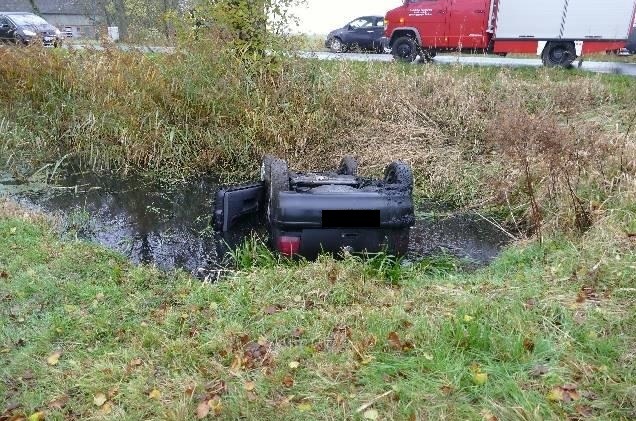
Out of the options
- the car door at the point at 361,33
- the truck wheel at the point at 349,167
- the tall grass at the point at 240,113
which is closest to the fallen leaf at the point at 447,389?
the truck wheel at the point at 349,167

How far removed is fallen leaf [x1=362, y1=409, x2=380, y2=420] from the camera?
2510 mm

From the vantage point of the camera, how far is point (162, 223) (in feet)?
21.8

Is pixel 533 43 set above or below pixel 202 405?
above

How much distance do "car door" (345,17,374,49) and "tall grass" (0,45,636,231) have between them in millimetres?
11204

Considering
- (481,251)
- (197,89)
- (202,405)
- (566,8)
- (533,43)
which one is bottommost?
(481,251)

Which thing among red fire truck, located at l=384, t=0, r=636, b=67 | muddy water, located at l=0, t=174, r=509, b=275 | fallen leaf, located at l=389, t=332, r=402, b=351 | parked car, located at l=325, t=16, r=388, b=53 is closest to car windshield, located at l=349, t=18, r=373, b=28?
parked car, located at l=325, t=16, r=388, b=53

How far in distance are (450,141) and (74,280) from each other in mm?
6186

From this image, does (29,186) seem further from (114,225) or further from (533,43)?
(533,43)

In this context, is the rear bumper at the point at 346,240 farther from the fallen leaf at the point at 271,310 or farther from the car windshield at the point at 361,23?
the car windshield at the point at 361,23

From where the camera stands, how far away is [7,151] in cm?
836

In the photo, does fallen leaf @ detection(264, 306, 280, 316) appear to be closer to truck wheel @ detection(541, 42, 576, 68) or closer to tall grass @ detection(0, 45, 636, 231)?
tall grass @ detection(0, 45, 636, 231)

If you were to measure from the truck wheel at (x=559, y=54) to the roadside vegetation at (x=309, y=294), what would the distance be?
17.7ft

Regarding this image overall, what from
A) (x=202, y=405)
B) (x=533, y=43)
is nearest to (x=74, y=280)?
(x=202, y=405)

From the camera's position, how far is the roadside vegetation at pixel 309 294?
270 centimetres
